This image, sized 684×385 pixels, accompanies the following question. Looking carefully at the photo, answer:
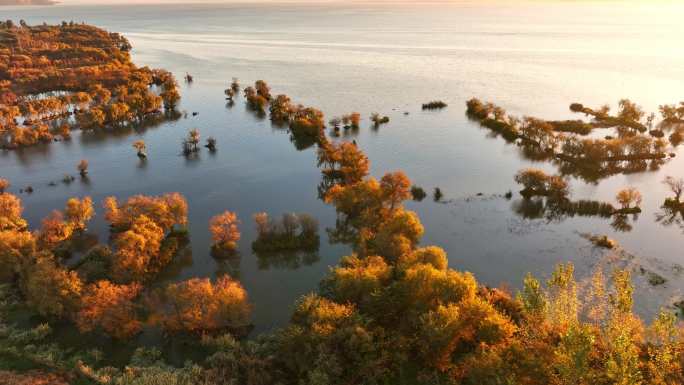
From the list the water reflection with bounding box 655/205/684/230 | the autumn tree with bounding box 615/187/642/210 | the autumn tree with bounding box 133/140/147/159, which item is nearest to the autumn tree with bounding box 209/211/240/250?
the autumn tree with bounding box 133/140/147/159

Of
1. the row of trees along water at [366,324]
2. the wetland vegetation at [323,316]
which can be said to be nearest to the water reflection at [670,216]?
the wetland vegetation at [323,316]

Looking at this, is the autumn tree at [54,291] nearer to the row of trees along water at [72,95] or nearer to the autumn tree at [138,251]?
the autumn tree at [138,251]

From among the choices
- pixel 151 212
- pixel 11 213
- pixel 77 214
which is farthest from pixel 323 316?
pixel 11 213

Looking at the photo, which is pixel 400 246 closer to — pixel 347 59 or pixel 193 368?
pixel 193 368

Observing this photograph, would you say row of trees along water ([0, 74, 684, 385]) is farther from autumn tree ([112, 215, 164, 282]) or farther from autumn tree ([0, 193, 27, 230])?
autumn tree ([0, 193, 27, 230])

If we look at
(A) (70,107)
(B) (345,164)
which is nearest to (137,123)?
(A) (70,107)

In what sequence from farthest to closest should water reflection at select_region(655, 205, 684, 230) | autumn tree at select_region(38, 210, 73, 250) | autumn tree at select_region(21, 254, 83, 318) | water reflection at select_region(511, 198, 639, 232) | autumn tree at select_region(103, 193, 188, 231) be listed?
1. water reflection at select_region(511, 198, 639, 232)
2. water reflection at select_region(655, 205, 684, 230)
3. autumn tree at select_region(103, 193, 188, 231)
4. autumn tree at select_region(38, 210, 73, 250)
5. autumn tree at select_region(21, 254, 83, 318)

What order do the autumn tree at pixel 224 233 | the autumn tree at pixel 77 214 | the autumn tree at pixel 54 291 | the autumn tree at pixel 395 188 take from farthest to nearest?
the autumn tree at pixel 395 188 < the autumn tree at pixel 77 214 < the autumn tree at pixel 224 233 < the autumn tree at pixel 54 291
